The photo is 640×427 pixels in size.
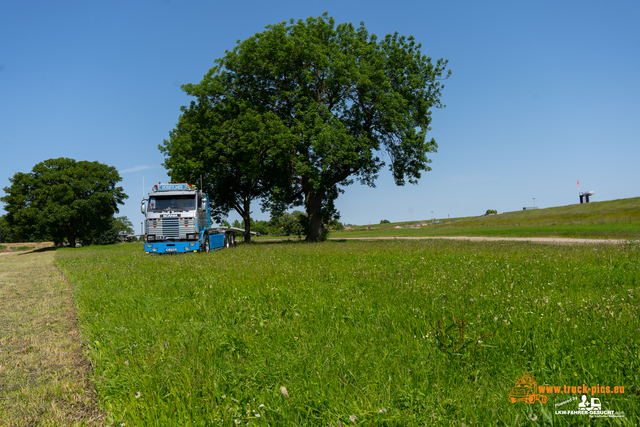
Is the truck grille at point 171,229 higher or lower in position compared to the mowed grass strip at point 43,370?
higher

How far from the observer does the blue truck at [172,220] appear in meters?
21.5

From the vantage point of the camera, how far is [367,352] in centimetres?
372

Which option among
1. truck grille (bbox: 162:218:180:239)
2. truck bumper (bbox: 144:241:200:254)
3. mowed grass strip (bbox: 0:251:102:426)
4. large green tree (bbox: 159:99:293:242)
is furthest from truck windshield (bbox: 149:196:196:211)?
mowed grass strip (bbox: 0:251:102:426)

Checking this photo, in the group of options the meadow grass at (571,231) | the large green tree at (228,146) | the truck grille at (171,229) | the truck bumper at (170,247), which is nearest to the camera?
the truck bumper at (170,247)

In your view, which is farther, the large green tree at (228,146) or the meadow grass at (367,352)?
the large green tree at (228,146)

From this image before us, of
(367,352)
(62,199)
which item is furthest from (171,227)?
(62,199)

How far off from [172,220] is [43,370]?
1817 cm

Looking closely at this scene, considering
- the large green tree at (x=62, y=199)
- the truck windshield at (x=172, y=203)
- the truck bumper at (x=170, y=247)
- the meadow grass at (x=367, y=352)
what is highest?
the large green tree at (x=62, y=199)

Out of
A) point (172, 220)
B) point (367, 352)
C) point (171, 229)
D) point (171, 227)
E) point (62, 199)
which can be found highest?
point (62, 199)

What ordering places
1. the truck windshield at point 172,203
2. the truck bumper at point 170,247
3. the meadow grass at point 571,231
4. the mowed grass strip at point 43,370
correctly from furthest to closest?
the meadow grass at point 571,231, the truck windshield at point 172,203, the truck bumper at point 170,247, the mowed grass strip at point 43,370

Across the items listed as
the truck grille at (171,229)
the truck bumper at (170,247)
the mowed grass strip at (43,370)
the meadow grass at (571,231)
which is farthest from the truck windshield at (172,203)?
the meadow grass at (571,231)

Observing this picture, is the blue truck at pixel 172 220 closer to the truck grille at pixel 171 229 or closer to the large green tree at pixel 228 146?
the truck grille at pixel 171 229

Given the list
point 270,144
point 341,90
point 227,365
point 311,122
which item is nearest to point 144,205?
point 270,144

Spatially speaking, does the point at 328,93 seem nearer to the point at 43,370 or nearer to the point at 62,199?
the point at 43,370
